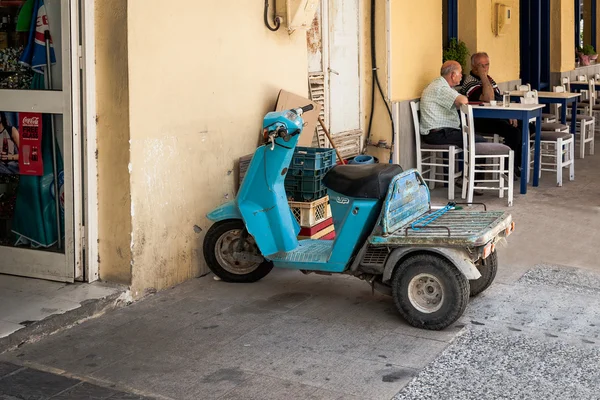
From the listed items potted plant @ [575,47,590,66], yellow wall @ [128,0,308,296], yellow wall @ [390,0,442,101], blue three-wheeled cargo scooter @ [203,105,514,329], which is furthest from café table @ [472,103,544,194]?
potted plant @ [575,47,590,66]

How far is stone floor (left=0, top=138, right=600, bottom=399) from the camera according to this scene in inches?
175

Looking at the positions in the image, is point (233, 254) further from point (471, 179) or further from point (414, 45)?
point (414, 45)

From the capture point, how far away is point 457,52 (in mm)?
11492

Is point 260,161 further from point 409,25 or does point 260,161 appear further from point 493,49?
point 493,49

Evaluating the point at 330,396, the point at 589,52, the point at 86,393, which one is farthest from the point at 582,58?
the point at 86,393

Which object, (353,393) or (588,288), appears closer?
(353,393)

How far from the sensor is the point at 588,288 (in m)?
6.12

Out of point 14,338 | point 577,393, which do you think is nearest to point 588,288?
point 577,393

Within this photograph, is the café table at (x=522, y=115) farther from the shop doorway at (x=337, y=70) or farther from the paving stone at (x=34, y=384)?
the paving stone at (x=34, y=384)

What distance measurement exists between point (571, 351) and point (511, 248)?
96.1 inches

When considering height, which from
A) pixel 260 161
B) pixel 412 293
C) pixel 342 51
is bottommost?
pixel 412 293

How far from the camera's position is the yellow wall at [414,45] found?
9547 mm

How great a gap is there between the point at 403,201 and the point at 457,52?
6351mm

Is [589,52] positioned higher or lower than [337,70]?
higher
